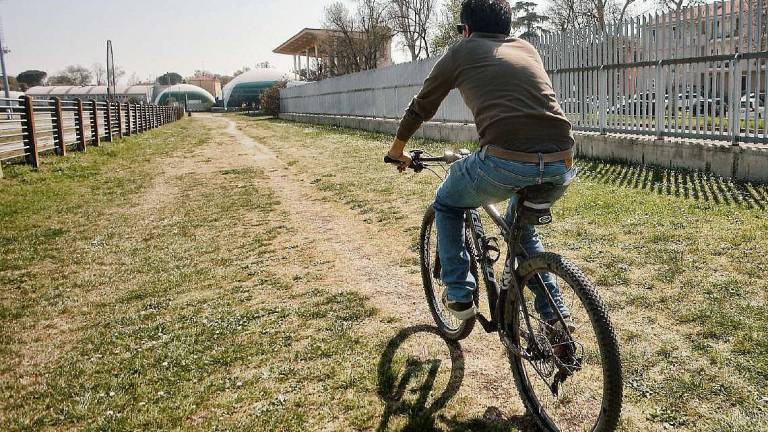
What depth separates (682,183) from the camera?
27.9ft

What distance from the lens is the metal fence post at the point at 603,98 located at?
38.2 ft

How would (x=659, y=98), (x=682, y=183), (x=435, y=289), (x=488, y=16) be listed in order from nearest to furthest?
(x=488, y=16) < (x=435, y=289) < (x=682, y=183) < (x=659, y=98)

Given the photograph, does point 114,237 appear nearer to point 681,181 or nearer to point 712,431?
point 712,431

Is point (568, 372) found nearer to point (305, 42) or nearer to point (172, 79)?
point (305, 42)

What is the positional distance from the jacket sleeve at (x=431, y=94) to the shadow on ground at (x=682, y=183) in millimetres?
5394

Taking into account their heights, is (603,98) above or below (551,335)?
above

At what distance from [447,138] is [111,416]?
580 inches

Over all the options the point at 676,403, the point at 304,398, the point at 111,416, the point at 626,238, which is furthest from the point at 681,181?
the point at 111,416

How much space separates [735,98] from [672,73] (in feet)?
4.89

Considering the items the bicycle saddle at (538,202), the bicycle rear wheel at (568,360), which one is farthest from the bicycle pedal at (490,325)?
the bicycle saddle at (538,202)

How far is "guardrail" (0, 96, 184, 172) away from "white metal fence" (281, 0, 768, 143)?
1138 cm

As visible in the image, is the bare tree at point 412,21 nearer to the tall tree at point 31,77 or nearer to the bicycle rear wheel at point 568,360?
the bicycle rear wheel at point 568,360

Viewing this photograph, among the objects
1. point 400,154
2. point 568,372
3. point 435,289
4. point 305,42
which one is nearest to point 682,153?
point 435,289

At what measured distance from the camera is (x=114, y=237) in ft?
24.9
